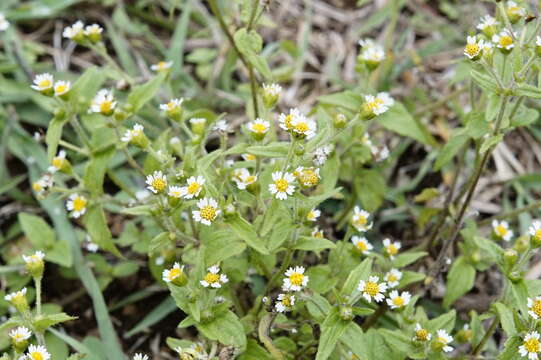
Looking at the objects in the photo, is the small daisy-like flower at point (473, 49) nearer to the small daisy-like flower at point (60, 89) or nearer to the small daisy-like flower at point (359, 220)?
the small daisy-like flower at point (359, 220)

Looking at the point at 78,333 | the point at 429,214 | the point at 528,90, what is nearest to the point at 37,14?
the point at 78,333

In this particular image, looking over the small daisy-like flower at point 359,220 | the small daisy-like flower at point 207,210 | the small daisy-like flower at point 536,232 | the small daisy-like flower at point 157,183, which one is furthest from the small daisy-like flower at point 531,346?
the small daisy-like flower at point 157,183

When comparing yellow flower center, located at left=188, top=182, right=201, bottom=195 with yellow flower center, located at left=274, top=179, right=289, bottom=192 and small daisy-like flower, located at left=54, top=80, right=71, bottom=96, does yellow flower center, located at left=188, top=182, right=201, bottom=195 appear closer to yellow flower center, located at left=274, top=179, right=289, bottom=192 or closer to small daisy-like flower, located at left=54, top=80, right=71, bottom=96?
yellow flower center, located at left=274, top=179, right=289, bottom=192

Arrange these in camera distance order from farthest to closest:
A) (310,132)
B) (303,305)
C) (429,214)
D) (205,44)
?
(205,44) < (429,214) < (303,305) < (310,132)

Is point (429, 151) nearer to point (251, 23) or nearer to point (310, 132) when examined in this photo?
point (251, 23)

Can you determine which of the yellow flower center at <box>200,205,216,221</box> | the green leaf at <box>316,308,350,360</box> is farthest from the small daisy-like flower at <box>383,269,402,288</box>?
the yellow flower center at <box>200,205,216,221</box>
